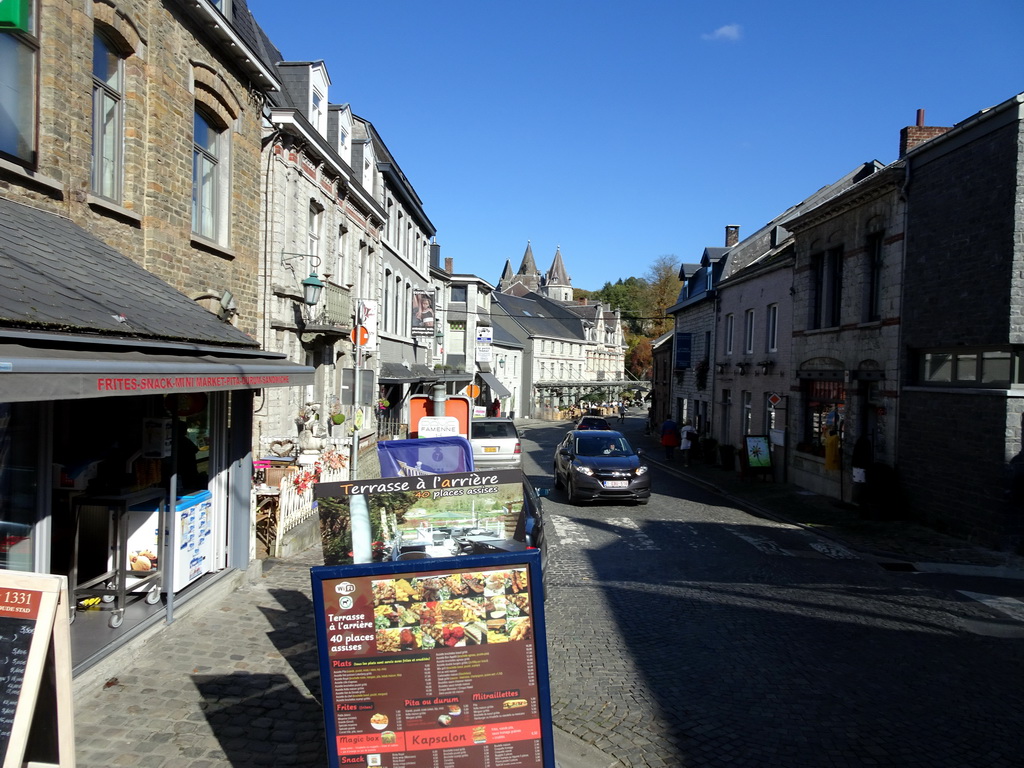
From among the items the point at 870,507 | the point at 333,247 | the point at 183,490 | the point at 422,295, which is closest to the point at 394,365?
the point at 422,295

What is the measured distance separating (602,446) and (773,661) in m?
10.4

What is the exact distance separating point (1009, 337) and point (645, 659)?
8.54 m

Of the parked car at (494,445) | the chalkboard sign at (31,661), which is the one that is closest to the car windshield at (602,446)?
the parked car at (494,445)

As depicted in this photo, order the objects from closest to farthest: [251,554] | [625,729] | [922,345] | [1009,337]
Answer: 1. [625,729]
2. [251,554]
3. [1009,337]
4. [922,345]

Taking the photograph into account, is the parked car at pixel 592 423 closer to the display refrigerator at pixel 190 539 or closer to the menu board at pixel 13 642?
the display refrigerator at pixel 190 539

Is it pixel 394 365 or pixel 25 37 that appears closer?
pixel 25 37

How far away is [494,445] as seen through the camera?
20.3 metres

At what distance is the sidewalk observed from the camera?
11312mm

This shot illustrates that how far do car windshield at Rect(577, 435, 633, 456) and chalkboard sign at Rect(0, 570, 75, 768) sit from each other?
13.7 m

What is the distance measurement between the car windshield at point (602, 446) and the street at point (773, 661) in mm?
5102

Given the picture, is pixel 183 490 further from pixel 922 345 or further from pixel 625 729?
pixel 922 345

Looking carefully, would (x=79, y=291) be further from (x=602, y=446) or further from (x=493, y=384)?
(x=493, y=384)

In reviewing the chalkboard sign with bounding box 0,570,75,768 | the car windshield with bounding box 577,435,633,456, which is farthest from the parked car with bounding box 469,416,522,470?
the chalkboard sign with bounding box 0,570,75,768

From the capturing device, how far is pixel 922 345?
46.3 ft
